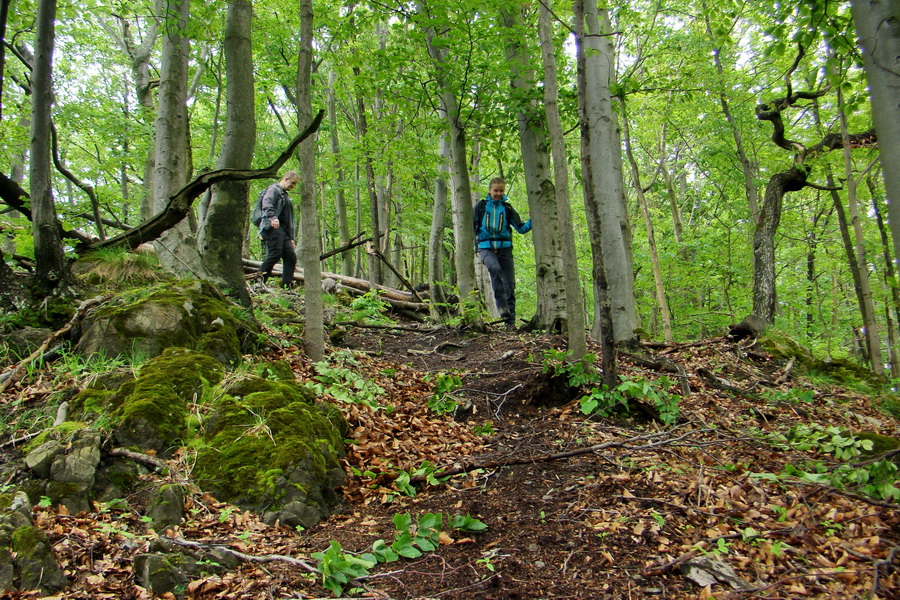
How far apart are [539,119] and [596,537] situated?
683 centimetres

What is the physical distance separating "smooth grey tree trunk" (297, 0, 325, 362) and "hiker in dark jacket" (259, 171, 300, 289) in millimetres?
3291

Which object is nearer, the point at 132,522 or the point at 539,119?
the point at 132,522

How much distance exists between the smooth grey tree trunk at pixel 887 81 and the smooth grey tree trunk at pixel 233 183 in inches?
216

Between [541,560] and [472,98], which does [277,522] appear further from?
[472,98]

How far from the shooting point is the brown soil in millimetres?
2166

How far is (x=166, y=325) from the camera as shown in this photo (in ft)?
13.4

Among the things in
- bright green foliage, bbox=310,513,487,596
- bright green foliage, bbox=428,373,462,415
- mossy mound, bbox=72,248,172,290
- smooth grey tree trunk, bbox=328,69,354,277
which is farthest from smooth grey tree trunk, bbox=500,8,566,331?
smooth grey tree trunk, bbox=328,69,354,277

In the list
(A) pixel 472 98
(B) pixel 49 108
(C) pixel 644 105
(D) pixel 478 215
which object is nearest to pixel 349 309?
(D) pixel 478 215

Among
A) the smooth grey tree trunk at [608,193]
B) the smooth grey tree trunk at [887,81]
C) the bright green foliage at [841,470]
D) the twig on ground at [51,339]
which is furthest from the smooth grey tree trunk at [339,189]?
the smooth grey tree trunk at [887,81]

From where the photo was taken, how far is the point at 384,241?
42.6 feet

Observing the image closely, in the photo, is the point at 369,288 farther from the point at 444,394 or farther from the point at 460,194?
the point at 444,394

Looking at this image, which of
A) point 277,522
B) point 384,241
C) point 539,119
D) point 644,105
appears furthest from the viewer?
point 644,105

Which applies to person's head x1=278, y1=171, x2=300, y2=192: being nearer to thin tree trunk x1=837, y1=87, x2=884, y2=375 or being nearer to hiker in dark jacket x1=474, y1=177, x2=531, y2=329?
hiker in dark jacket x1=474, y1=177, x2=531, y2=329

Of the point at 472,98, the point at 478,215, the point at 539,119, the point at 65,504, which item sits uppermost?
the point at 472,98
